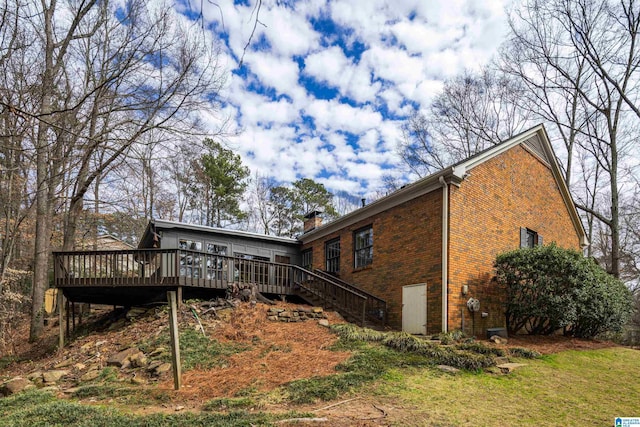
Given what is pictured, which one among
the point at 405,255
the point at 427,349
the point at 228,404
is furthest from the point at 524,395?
the point at 405,255

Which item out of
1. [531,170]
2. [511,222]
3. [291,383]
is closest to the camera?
[291,383]

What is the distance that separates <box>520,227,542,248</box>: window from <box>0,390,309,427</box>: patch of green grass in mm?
10803

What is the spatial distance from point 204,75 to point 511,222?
402 inches

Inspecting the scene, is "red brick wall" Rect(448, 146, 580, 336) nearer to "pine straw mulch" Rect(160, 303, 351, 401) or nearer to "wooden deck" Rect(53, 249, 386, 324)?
"wooden deck" Rect(53, 249, 386, 324)

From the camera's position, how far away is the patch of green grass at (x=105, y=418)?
Result: 16.4 feet

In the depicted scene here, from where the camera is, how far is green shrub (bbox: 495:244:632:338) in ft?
33.4

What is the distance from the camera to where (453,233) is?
10.5 meters

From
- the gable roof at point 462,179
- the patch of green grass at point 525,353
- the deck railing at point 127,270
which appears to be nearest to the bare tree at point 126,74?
the deck railing at point 127,270

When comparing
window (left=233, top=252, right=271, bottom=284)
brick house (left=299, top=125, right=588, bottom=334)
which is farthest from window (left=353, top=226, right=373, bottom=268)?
window (left=233, top=252, right=271, bottom=284)

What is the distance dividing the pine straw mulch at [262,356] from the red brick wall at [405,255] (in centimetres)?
177

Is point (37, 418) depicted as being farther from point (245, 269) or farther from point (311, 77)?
point (245, 269)

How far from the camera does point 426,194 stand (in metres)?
11.3

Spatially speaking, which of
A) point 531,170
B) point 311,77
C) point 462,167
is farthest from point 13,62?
point 531,170

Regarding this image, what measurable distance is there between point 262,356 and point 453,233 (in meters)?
5.80
